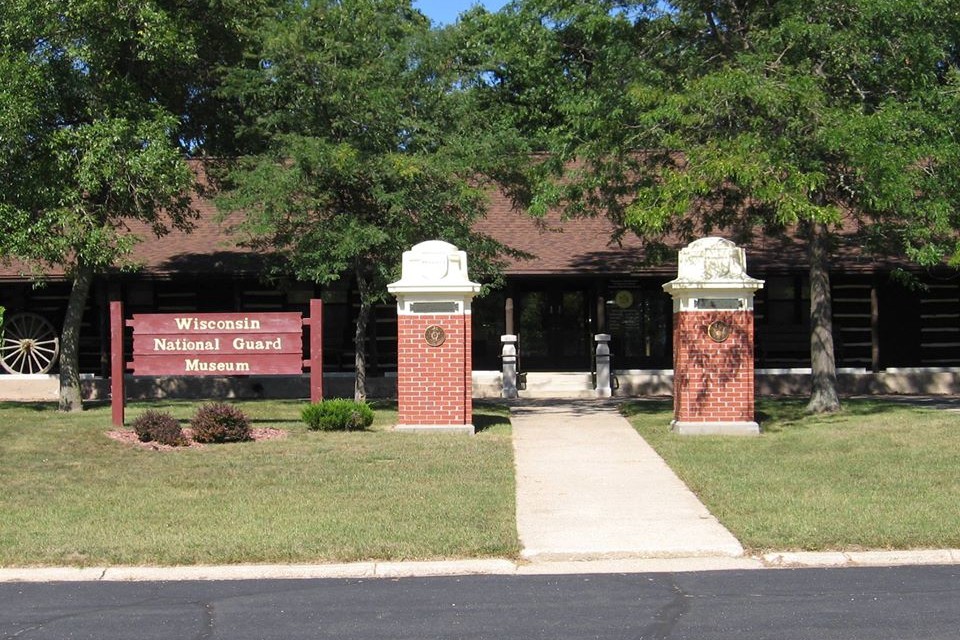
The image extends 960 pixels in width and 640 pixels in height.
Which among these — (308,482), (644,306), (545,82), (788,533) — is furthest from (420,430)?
(545,82)

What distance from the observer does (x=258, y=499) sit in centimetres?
1040

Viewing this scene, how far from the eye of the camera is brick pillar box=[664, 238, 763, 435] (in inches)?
601

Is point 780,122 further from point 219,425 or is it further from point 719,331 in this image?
point 219,425

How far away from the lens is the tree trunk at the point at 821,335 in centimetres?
1830

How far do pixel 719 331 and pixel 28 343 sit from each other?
52.4 feet

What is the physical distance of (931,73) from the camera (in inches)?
659

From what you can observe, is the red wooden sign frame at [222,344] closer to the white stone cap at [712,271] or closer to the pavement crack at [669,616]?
the white stone cap at [712,271]

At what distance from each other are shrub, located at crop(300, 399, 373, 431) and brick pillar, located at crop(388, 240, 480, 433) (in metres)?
0.60

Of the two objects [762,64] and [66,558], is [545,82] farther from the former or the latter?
[66,558]

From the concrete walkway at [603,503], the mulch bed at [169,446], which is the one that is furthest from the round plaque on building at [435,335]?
the mulch bed at [169,446]

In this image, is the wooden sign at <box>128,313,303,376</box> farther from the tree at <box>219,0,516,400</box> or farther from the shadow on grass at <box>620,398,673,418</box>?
the shadow on grass at <box>620,398,673,418</box>

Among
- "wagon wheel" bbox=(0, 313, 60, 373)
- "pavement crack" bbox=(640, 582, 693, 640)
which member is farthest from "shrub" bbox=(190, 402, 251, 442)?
"wagon wheel" bbox=(0, 313, 60, 373)

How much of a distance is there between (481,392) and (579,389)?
2053 millimetres

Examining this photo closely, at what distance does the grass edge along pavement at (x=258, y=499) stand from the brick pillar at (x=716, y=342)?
2.69 m
